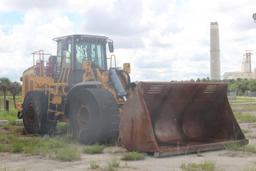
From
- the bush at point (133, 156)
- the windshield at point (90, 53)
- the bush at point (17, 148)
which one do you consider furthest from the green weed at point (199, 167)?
the windshield at point (90, 53)

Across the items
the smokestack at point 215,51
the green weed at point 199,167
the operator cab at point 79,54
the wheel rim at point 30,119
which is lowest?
the green weed at point 199,167

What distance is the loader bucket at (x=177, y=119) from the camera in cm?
1085

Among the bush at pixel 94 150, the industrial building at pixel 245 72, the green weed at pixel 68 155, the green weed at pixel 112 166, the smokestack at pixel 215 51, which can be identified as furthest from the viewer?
the industrial building at pixel 245 72

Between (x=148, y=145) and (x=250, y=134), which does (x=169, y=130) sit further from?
(x=250, y=134)

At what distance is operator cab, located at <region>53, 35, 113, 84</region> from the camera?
582 inches

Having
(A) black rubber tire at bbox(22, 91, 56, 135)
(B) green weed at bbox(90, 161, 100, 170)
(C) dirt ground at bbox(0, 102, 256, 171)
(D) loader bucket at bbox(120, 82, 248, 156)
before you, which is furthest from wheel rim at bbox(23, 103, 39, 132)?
(B) green weed at bbox(90, 161, 100, 170)

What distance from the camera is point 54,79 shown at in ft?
52.1

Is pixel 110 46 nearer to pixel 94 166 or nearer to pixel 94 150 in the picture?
pixel 94 150

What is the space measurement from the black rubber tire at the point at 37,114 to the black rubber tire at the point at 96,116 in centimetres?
243

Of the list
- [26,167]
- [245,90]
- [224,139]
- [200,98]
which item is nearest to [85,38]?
[200,98]

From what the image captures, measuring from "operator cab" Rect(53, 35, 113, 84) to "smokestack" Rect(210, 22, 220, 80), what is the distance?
135 metres

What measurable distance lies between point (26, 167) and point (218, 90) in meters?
5.34

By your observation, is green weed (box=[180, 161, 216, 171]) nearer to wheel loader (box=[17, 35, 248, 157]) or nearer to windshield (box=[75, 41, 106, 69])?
wheel loader (box=[17, 35, 248, 157])

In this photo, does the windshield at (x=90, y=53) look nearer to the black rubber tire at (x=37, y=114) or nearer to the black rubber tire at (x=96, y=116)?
the black rubber tire at (x=96, y=116)
